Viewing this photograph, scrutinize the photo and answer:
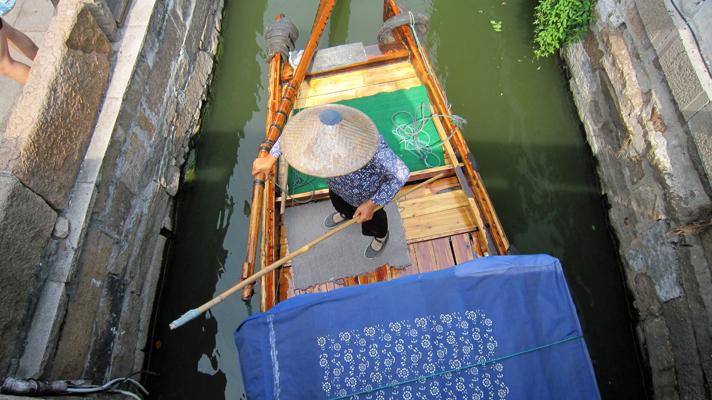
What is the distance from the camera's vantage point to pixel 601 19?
515 cm

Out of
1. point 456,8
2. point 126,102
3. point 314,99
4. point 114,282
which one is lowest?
point 114,282

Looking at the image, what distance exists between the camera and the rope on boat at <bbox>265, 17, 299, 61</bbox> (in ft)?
18.1

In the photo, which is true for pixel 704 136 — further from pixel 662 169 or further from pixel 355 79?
pixel 355 79

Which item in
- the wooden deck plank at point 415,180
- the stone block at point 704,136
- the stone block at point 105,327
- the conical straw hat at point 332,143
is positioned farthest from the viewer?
the wooden deck plank at point 415,180

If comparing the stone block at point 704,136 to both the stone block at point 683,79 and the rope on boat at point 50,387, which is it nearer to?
the stone block at point 683,79

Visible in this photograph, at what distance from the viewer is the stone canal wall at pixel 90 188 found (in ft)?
10.4

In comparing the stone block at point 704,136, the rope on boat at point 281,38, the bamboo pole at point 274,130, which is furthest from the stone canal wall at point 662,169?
the rope on boat at point 281,38

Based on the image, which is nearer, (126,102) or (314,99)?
(126,102)

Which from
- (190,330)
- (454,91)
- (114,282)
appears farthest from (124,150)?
(454,91)

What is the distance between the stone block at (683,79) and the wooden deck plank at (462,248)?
2.24 metres

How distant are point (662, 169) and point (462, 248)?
2.07 meters

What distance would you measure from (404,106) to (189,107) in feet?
9.61

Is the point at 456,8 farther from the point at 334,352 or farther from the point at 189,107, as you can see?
the point at 334,352

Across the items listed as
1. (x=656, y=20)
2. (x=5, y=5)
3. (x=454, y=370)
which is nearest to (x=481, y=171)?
(x=656, y=20)
